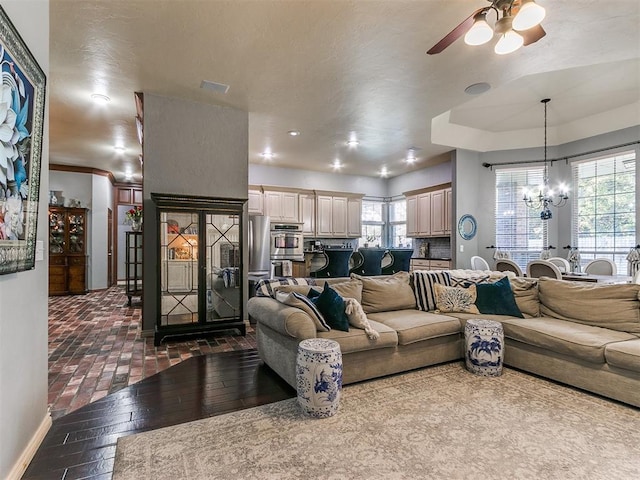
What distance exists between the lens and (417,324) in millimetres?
3166

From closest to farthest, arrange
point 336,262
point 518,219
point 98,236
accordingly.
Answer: point 336,262 → point 518,219 → point 98,236

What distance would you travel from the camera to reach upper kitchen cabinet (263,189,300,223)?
7676mm

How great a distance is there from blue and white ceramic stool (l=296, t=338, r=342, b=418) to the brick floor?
161 centimetres

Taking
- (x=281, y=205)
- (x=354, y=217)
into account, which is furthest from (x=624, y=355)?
(x=354, y=217)

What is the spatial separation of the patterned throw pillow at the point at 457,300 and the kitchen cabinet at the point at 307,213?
185 inches

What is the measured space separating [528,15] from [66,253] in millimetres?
9266

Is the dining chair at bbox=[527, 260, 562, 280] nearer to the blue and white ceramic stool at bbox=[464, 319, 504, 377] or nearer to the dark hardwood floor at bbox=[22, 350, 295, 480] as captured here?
the blue and white ceramic stool at bbox=[464, 319, 504, 377]

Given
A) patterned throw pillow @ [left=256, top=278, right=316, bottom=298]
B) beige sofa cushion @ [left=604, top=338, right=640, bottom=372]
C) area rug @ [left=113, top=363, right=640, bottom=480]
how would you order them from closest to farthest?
area rug @ [left=113, top=363, right=640, bottom=480] → beige sofa cushion @ [left=604, top=338, right=640, bottom=372] → patterned throw pillow @ [left=256, top=278, right=316, bottom=298]

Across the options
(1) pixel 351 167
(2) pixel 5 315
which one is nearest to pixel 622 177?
(1) pixel 351 167

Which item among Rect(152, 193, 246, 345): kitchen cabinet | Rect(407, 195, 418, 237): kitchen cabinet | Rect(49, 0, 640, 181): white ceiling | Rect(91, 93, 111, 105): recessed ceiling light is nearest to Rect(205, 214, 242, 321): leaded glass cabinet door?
Rect(152, 193, 246, 345): kitchen cabinet

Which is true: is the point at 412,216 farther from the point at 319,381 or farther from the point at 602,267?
the point at 319,381

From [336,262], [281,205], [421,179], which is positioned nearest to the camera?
[336,262]

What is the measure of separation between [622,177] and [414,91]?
413cm

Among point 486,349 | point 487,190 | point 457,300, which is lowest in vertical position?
point 486,349
